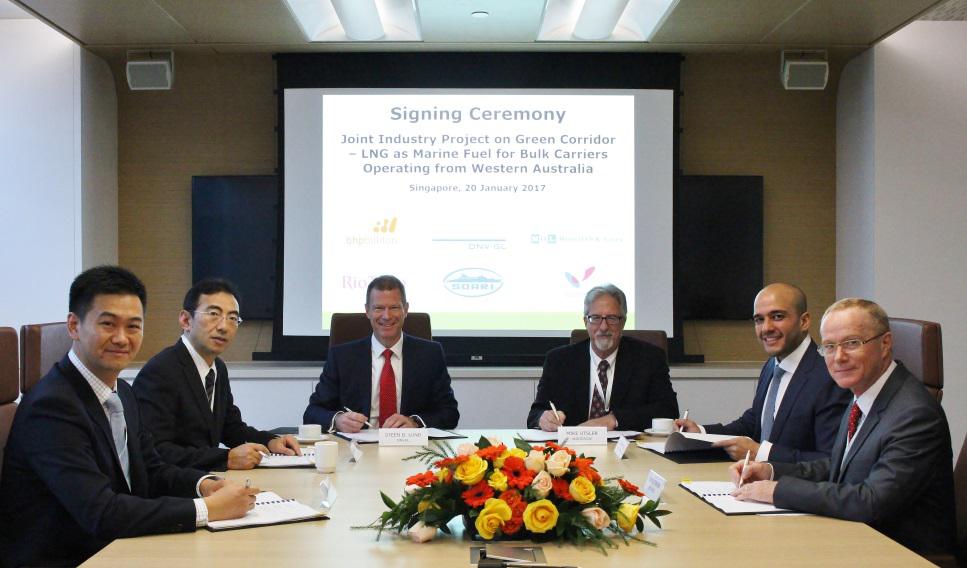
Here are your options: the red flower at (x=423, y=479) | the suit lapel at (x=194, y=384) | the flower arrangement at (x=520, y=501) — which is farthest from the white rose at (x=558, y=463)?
the suit lapel at (x=194, y=384)

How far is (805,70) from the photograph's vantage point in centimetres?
588

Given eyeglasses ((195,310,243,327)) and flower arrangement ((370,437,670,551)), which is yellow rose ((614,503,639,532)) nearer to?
flower arrangement ((370,437,670,551))

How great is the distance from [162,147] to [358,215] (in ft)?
4.80

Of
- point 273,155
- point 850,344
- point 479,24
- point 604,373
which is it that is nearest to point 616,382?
point 604,373

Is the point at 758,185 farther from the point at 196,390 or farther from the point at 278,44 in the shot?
the point at 196,390

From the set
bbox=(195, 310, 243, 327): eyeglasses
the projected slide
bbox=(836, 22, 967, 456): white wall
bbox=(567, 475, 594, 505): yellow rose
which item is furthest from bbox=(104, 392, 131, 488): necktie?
bbox=(836, 22, 967, 456): white wall

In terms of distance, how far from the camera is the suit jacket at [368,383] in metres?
4.39

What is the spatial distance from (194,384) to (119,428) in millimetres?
734

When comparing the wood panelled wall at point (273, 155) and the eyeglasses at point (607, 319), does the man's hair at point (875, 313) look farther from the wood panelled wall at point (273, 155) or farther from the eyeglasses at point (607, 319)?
the wood panelled wall at point (273, 155)

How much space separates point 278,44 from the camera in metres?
5.81

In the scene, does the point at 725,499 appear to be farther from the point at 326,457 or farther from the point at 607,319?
the point at 607,319

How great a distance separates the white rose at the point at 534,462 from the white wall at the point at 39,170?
4.45m

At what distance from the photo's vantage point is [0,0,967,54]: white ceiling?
16.6 ft

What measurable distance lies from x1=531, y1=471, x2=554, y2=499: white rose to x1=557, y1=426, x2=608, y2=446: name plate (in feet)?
4.62
